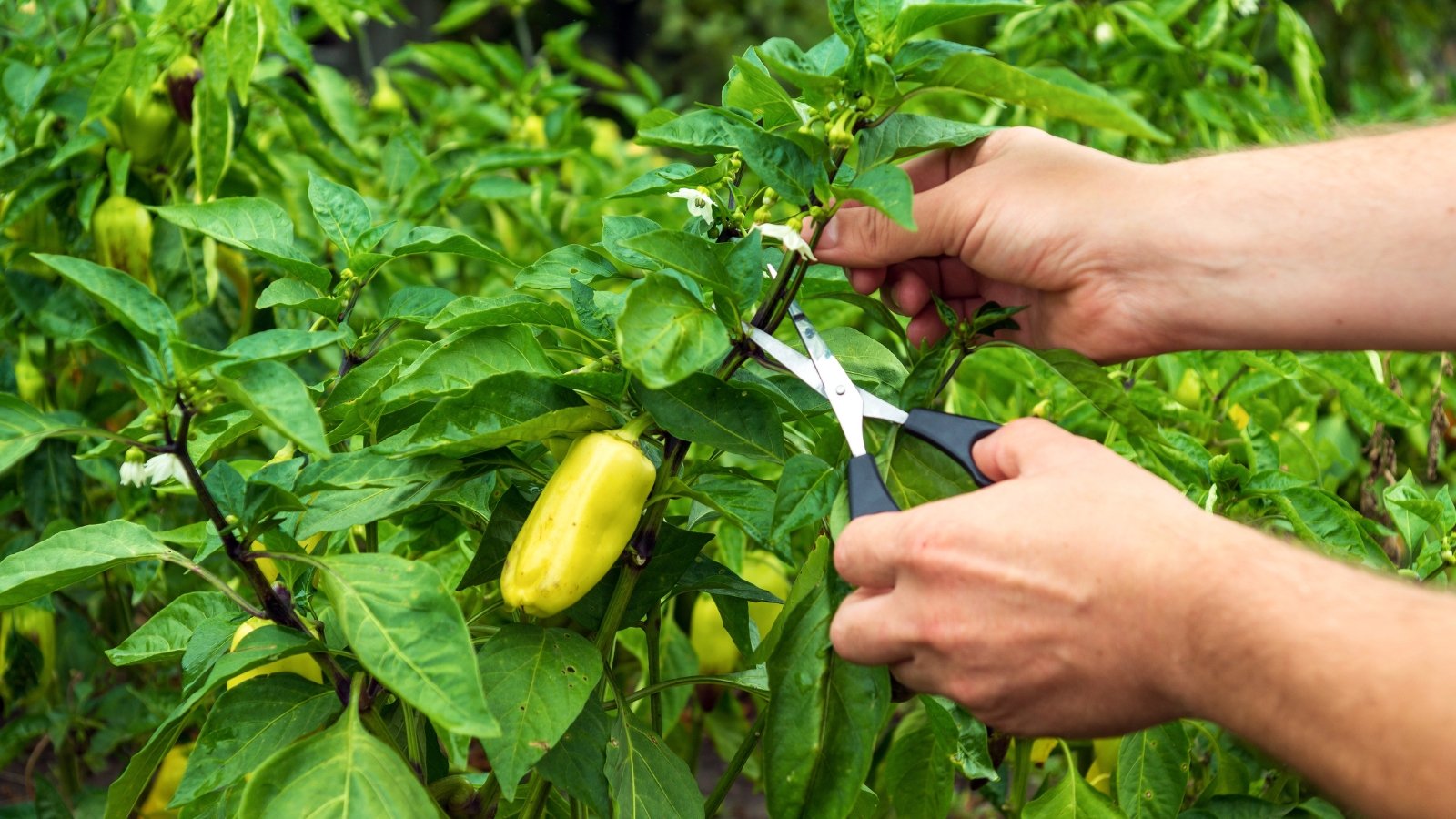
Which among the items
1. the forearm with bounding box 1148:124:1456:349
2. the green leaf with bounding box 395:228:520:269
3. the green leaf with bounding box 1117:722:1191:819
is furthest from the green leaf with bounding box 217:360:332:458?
the green leaf with bounding box 1117:722:1191:819

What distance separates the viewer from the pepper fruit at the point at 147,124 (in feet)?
4.54

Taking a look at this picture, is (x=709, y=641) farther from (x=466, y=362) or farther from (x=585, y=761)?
(x=466, y=362)

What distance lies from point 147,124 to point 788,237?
93 cm

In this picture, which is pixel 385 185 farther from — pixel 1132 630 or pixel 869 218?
pixel 1132 630

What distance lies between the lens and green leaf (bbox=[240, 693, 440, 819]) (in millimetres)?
711

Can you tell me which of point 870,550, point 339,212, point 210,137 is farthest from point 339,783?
point 210,137

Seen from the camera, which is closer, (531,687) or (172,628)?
(531,687)

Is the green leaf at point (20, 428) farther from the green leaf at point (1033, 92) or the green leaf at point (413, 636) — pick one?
the green leaf at point (1033, 92)

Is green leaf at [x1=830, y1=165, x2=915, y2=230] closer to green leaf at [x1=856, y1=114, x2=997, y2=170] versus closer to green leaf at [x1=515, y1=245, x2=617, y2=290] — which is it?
green leaf at [x1=856, y1=114, x2=997, y2=170]

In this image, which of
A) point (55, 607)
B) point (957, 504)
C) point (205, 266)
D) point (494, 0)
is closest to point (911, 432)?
point (957, 504)

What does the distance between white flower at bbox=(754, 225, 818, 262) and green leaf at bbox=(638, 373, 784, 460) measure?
0.09 metres

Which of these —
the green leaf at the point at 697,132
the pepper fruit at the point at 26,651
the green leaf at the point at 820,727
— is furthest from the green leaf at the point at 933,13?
the pepper fruit at the point at 26,651

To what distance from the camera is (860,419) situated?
815mm

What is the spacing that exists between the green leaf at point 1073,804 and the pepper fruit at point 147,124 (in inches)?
43.9
